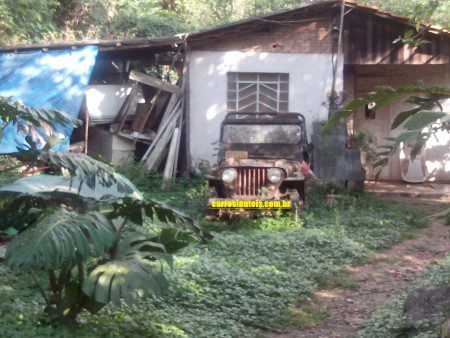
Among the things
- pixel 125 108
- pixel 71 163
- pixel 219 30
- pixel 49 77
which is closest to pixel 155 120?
pixel 125 108

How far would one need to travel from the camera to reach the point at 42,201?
5.37 m

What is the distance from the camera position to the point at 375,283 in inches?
355

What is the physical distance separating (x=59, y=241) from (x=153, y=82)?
11978 millimetres

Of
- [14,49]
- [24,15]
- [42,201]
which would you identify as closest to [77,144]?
[14,49]

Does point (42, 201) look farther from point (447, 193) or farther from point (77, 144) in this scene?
point (447, 193)

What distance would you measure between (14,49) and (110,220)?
986 cm

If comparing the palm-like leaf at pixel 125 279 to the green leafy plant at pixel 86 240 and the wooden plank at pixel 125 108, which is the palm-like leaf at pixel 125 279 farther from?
the wooden plank at pixel 125 108

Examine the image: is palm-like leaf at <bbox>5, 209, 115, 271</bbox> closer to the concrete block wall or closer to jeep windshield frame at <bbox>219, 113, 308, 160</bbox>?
jeep windshield frame at <bbox>219, 113, 308, 160</bbox>

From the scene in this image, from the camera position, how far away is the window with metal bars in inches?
633

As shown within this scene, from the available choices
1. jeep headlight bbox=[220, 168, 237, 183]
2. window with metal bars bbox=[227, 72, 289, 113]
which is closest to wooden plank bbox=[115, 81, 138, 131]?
window with metal bars bbox=[227, 72, 289, 113]

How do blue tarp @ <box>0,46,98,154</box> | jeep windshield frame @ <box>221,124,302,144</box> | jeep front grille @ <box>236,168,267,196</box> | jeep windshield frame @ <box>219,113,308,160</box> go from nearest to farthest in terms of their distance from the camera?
jeep front grille @ <box>236,168,267,196</box>, jeep windshield frame @ <box>219,113,308,160</box>, jeep windshield frame @ <box>221,124,302,144</box>, blue tarp @ <box>0,46,98,154</box>

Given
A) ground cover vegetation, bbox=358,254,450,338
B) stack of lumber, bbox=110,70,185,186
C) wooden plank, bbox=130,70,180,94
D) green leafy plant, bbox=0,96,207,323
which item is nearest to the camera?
green leafy plant, bbox=0,96,207,323

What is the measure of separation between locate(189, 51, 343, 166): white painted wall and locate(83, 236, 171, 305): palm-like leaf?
423 inches

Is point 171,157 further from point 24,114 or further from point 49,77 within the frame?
point 24,114
